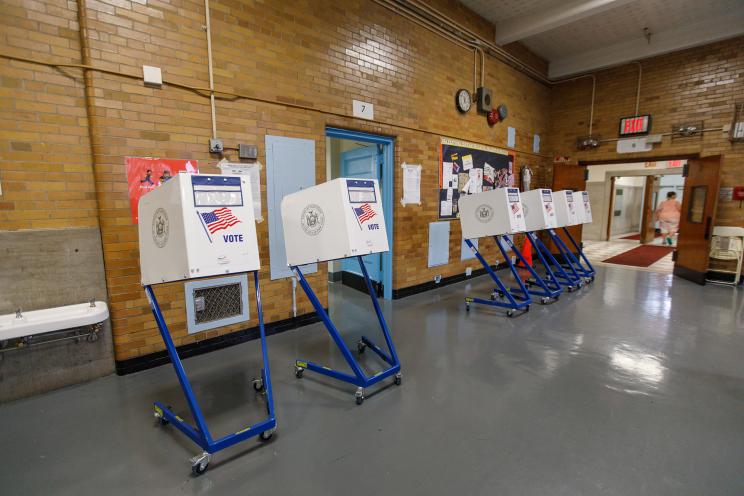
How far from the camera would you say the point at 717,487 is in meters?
1.69

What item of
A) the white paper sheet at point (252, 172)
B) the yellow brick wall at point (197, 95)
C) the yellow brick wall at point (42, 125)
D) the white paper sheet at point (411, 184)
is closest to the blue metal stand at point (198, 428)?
the yellow brick wall at point (197, 95)

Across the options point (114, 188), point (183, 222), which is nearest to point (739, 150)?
point (183, 222)

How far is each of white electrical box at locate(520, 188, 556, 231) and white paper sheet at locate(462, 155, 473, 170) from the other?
106cm

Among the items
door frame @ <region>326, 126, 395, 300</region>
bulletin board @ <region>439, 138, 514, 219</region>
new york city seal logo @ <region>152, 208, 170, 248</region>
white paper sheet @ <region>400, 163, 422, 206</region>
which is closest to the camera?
new york city seal logo @ <region>152, 208, 170, 248</region>

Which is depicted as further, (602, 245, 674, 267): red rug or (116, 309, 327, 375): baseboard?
(602, 245, 674, 267): red rug

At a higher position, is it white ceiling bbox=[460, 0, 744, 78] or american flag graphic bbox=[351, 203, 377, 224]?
white ceiling bbox=[460, 0, 744, 78]

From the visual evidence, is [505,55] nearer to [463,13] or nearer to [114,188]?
[463,13]

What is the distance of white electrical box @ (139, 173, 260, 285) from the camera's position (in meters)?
1.75

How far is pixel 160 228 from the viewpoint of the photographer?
1.93 metres

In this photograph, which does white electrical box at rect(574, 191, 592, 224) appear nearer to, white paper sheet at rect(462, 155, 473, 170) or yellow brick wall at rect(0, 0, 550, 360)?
white paper sheet at rect(462, 155, 473, 170)

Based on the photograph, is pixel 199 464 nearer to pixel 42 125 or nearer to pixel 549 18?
pixel 42 125

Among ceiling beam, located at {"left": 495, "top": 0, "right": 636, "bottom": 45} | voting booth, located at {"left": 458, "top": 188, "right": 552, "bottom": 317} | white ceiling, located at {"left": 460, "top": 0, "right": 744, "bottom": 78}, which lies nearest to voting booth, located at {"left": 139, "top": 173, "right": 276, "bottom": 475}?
voting booth, located at {"left": 458, "top": 188, "right": 552, "bottom": 317}

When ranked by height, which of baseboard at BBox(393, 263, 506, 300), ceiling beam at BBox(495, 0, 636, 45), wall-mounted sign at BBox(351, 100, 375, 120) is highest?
ceiling beam at BBox(495, 0, 636, 45)

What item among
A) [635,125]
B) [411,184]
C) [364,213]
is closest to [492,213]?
[411,184]
